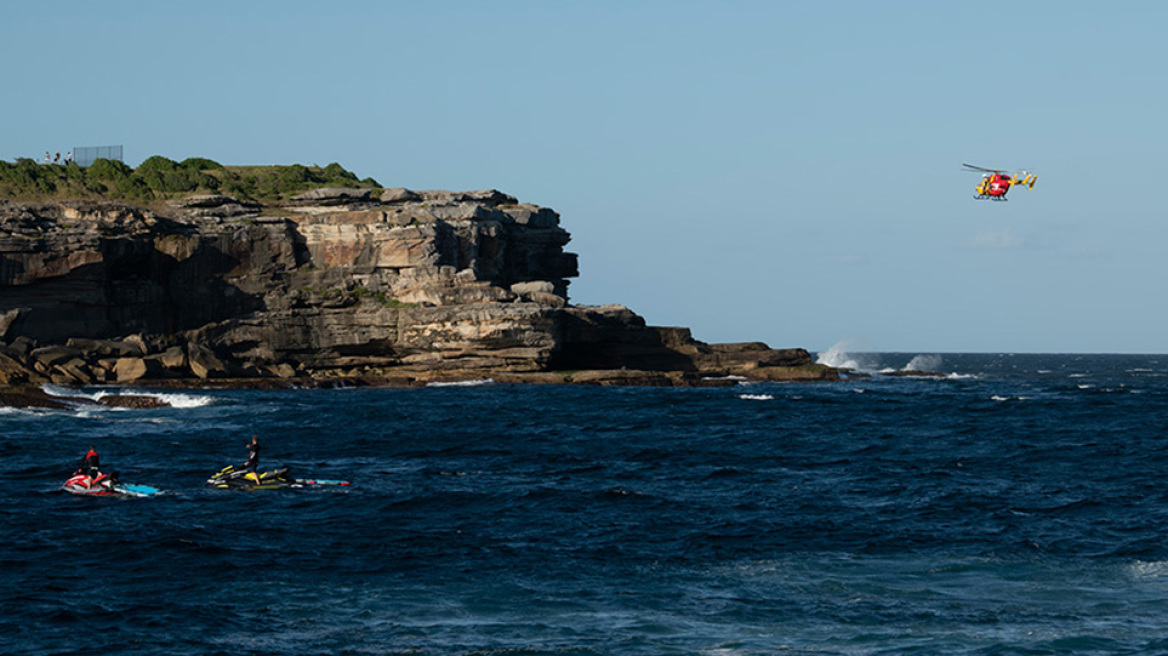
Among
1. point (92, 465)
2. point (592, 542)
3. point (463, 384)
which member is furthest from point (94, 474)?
point (463, 384)

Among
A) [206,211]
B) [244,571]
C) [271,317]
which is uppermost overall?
[206,211]

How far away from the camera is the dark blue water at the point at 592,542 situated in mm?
22531

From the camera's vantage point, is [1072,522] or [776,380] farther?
[776,380]

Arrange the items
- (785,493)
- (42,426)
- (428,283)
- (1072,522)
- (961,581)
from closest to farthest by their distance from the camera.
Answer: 1. (961,581)
2. (1072,522)
3. (785,493)
4. (42,426)
5. (428,283)

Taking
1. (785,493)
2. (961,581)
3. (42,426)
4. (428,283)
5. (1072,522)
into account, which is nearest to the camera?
(961,581)

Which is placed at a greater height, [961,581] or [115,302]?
[115,302]

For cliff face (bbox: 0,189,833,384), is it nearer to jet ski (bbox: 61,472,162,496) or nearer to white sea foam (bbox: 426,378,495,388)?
white sea foam (bbox: 426,378,495,388)

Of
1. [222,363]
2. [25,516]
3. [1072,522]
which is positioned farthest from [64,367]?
[1072,522]

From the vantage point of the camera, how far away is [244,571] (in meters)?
27.4

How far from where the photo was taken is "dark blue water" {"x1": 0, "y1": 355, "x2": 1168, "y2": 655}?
22531 mm

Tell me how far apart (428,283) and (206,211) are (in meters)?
22.8

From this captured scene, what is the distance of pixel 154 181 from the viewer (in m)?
110

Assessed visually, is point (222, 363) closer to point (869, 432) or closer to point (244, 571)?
point (869, 432)

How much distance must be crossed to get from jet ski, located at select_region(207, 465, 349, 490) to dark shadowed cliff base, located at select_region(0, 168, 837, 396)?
1691 inches
